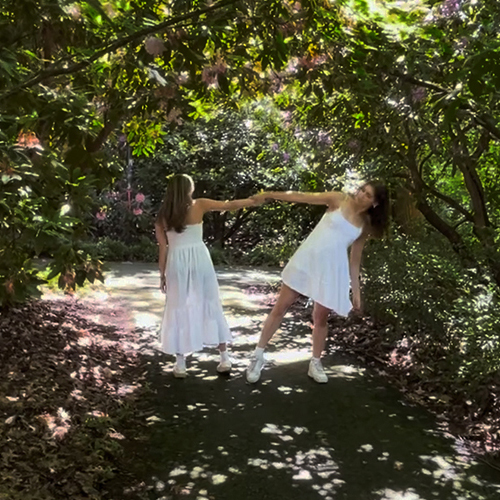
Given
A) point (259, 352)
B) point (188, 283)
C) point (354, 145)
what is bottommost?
point (259, 352)

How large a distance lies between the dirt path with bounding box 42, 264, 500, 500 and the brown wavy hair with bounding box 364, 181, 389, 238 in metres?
1.38

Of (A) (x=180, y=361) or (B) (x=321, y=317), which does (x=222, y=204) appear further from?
(A) (x=180, y=361)

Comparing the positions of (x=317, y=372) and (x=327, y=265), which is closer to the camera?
(x=327, y=265)

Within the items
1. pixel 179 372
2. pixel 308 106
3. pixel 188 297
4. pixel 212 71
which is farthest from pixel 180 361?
pixel 308 106

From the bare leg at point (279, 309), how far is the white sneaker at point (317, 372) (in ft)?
1.58

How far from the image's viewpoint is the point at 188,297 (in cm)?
543

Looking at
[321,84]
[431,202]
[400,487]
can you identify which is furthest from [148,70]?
[431,202]

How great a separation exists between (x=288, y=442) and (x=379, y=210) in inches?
81.5

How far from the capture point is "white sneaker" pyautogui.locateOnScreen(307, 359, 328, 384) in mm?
5367

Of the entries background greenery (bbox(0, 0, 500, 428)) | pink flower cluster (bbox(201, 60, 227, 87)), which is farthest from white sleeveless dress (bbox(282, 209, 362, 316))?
pink flower cluster (bbox(201, 60, 227, 87))

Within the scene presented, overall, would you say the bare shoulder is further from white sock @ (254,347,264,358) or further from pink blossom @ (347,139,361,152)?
pink blossom @ (347,139,361,152)

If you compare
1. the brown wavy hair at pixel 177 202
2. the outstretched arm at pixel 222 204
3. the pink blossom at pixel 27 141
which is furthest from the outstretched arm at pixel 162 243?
the pink blossom at pixel 27 141

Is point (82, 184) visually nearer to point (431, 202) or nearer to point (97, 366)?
point (97, 366)

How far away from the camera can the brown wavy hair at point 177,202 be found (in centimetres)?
522
